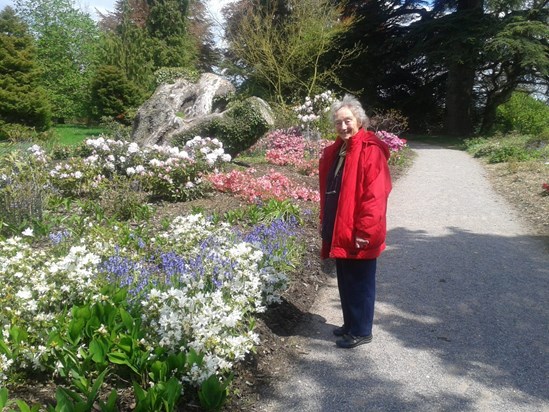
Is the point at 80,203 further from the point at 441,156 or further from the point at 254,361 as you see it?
Result: the point at 441,156

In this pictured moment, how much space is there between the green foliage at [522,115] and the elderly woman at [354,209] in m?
23.2

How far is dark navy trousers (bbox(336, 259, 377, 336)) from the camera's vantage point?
3355 mm

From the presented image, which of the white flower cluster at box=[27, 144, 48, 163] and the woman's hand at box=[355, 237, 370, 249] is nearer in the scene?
the woman's hand at box=[355, 237, 370, 249]

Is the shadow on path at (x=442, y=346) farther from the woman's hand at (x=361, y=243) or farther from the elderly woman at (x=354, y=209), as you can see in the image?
the woman's hand at (x=361, y=243)

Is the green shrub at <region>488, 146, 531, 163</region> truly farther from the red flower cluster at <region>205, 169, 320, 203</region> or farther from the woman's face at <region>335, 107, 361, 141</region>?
the woman's face at <region>335, 107, 361, 141</region>

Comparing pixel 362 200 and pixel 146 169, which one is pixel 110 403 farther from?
pixel 146 169

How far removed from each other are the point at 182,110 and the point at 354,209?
36.9 ft

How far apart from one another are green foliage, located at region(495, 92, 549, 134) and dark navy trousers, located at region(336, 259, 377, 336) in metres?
23.3

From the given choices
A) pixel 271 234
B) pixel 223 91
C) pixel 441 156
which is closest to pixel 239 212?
pixel 271 234

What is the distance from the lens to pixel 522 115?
83.7 ft

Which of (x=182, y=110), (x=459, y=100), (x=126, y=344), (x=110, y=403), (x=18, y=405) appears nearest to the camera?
(x=18, y=405)

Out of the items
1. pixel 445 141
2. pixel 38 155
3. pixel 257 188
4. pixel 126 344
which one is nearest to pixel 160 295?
pixel 126 344

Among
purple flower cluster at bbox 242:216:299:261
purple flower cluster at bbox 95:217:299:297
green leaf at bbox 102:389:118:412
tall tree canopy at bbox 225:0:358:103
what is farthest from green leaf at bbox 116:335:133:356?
tall tree canopy at bbox 225:0:358:103

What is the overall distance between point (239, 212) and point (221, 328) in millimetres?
3292
